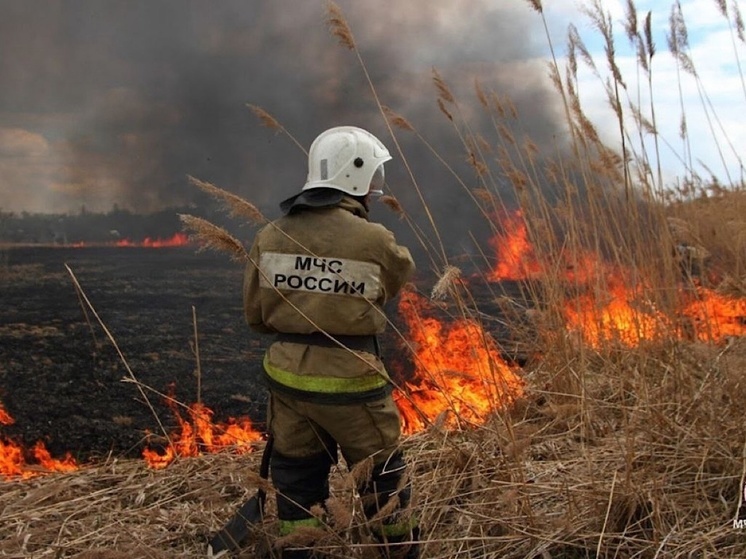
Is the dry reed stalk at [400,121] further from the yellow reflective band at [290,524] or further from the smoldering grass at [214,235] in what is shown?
the yellow reflective band at [290,524]

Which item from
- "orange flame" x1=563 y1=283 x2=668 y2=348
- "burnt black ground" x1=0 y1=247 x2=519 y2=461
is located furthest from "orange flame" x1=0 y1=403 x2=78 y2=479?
"orange flame" x1=563 y1=283 x2=668 y2=348

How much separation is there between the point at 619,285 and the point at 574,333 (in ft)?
1.46

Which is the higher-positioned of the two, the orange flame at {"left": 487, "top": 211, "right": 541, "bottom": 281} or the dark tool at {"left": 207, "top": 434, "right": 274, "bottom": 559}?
the orange flame at {"left": 487, "top": 211, "right": 541, "bottom": 281}

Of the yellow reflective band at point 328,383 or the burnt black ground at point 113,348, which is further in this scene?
the burnt black ground at point 113,348

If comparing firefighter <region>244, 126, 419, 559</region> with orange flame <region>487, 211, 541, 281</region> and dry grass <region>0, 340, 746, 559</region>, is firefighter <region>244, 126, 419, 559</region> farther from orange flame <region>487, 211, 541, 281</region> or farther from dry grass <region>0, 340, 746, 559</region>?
orange flame <region>487, 211, 541, 281</region>

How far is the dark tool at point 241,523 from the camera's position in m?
2.53

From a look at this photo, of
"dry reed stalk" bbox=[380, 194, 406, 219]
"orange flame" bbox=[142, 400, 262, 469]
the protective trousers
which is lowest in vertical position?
"orange flame" bbox=[142, 400, 262, 469]

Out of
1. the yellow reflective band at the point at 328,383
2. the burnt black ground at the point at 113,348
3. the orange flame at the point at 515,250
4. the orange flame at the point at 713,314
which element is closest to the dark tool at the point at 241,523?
the yellow reflective band at the point at 328,383

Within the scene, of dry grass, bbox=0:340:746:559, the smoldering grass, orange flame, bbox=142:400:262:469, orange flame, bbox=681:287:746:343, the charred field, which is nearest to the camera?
the smoldering grass

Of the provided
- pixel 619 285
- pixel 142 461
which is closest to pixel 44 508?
pixel 142 461

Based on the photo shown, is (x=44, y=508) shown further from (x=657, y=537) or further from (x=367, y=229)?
(x=657, y=537)

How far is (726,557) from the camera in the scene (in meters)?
2.06

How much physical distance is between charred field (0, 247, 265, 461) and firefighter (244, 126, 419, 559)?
1.04 metres

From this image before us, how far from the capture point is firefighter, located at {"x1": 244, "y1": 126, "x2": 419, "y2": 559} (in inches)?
92.0
